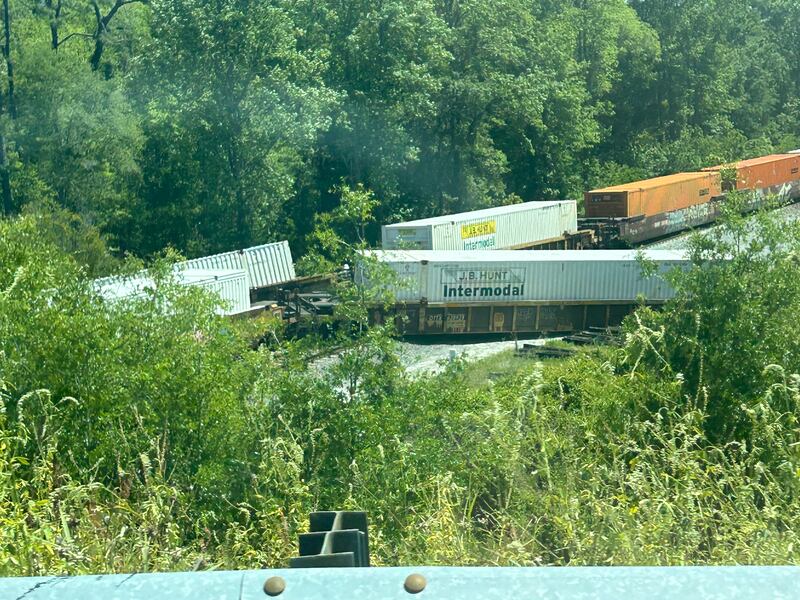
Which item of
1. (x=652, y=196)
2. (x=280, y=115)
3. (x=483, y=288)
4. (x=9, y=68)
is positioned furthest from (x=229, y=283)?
(x=9, y=68)

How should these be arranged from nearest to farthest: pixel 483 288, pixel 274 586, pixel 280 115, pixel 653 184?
pixel 274 586, pixel 483 288, pixel 280 115, pixel 653 184

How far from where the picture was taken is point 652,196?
1822 inches

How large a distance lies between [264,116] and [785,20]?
Result: 60.2 metres

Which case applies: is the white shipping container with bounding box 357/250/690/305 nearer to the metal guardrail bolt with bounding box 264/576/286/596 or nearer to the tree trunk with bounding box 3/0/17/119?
the tree trunk with bounding box 3/0/17/119

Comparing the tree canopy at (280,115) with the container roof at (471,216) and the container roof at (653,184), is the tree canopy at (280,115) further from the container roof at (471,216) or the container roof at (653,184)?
the container roof at (653,184)

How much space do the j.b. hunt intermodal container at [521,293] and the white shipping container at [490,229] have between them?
4.64 m

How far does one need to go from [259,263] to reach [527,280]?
10600 mm

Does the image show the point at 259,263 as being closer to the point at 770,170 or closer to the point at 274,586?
the point at 770,170

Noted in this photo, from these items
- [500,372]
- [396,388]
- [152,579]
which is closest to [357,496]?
[152,579]

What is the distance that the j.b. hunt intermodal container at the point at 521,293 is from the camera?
3272 centimetres

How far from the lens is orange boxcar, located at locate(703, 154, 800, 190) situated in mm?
50281

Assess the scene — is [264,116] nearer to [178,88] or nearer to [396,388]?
[178,88]

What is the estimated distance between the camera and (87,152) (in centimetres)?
4622

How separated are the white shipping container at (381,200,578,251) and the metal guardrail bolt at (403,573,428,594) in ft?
115
